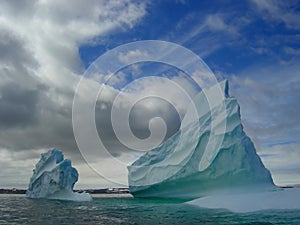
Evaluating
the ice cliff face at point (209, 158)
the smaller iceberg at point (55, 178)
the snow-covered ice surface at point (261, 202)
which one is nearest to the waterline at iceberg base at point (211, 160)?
the ice cliff face at point (209, 158)

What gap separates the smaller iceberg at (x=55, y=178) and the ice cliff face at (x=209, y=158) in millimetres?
12715

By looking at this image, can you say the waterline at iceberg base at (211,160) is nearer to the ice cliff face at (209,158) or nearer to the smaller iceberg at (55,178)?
the ice cliff face at (209,158)

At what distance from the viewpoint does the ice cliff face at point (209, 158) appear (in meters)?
29.8

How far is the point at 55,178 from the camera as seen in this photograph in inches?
1709

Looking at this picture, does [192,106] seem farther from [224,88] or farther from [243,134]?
[243,134]

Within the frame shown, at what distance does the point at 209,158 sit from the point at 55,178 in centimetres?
2219

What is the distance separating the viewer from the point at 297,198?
21.2 m

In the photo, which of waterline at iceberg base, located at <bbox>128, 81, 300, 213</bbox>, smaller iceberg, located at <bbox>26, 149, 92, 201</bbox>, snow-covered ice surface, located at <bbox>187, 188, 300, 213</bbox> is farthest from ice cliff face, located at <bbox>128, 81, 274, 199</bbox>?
smaller iceberg, located at <bbox>26, 149, 92, 201</bbox>

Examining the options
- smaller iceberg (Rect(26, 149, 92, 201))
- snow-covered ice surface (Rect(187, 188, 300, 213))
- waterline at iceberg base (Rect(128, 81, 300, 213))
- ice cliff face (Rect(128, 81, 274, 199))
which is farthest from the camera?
smaller iceberg (Rect(26, 149, 92, 201))

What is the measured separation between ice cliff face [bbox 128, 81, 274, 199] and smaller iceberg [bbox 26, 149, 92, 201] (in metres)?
12.7

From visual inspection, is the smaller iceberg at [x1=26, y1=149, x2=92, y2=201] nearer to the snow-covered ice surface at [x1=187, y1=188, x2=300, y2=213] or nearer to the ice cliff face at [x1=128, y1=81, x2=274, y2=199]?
the ice cliff face at [x1=128, y1=81, x2=274, y2=199]

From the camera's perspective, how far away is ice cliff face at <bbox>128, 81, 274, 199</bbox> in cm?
2984

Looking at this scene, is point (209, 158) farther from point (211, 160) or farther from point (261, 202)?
point (261, 202)

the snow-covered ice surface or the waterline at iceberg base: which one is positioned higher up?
the waterline at iceberg base
